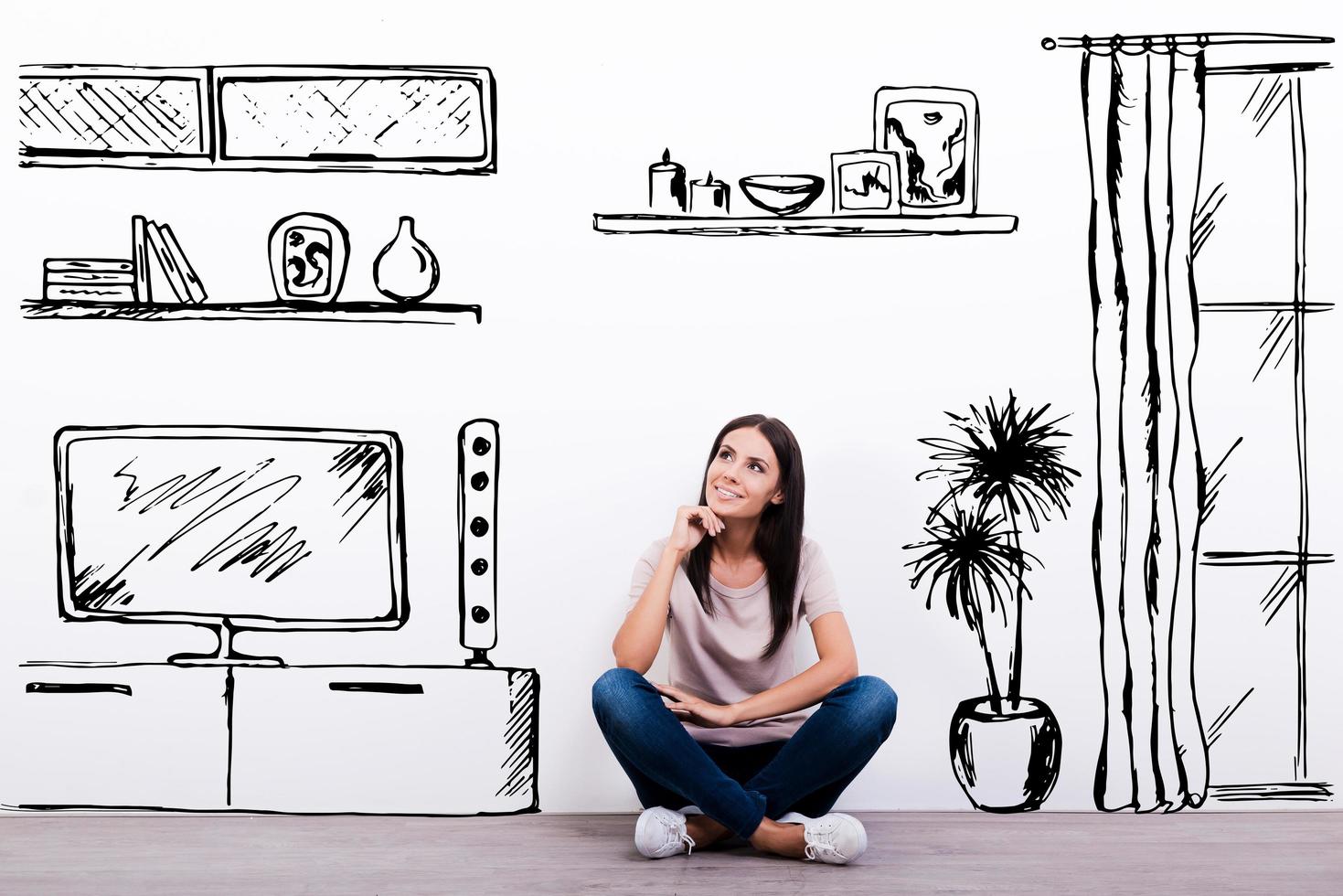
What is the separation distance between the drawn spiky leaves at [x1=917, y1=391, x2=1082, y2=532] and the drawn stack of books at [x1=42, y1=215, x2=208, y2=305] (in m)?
1.61

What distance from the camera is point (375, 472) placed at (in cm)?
223

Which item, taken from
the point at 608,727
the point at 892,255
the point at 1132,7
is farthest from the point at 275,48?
the point at 1132,7

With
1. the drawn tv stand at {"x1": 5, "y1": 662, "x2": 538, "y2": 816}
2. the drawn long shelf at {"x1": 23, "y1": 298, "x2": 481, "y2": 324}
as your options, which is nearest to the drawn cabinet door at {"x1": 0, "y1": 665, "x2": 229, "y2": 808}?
the drawn tv stand at {"x1": 5, "y1": 662, "x2": 538, "y2": 816}

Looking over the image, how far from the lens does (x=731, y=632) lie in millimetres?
2076

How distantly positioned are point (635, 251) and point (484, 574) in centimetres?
75

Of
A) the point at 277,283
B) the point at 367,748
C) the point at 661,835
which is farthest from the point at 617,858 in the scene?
the point at 277,283

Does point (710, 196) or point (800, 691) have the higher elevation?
point (710, 196)

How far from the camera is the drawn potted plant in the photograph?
2246 millimetres

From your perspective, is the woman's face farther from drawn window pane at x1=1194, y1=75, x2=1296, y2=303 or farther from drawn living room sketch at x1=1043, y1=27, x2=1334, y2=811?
drawn window pane at x1=1194, y1=75, x2=1296, y2=303

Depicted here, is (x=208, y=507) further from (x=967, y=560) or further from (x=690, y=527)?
(x=967, y=560)

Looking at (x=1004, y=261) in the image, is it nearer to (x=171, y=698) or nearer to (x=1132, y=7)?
(x=1132, y=7)

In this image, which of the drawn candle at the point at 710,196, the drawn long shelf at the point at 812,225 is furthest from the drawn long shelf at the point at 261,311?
the drawn candle at the point at 710,196

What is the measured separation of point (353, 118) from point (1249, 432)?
2.02 meters

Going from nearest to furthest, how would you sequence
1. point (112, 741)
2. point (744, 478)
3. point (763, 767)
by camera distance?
point (763, 767)
point (744, 478)
point (112, 741)
